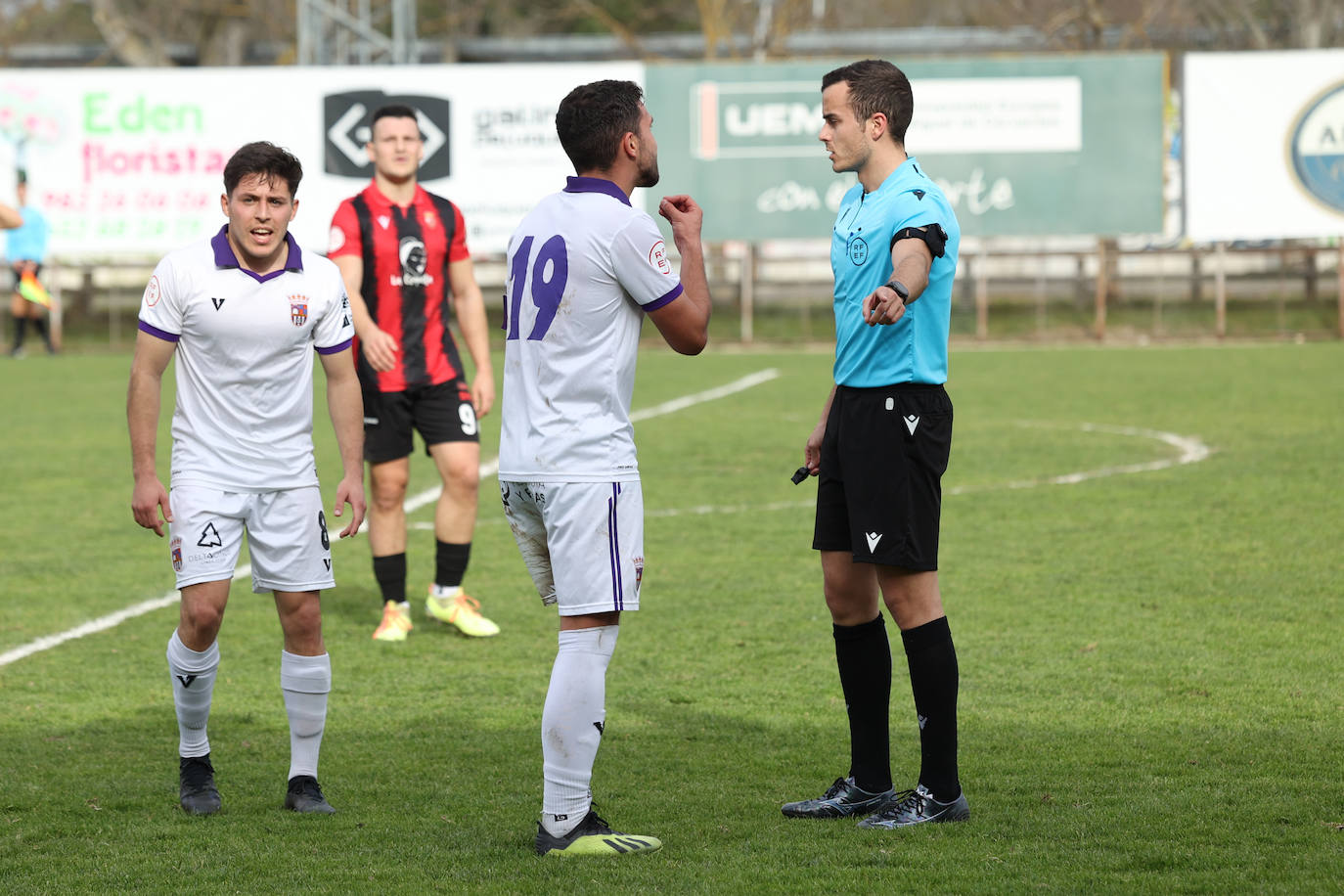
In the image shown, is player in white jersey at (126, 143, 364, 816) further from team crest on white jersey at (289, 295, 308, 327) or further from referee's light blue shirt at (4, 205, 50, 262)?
referee's light blue shirt at (4, 205, 50, 262)

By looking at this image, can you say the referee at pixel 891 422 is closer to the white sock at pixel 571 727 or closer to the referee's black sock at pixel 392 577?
the white sock at pixel 571 727

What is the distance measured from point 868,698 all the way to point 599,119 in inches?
69.6

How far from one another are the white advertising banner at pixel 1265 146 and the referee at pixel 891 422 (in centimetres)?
2201

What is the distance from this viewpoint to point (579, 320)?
4.04 metres

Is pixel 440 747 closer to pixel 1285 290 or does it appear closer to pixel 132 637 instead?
pixel 132 637

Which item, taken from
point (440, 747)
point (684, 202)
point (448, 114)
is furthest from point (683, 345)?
point (448, 114)

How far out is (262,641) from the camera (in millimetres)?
6875

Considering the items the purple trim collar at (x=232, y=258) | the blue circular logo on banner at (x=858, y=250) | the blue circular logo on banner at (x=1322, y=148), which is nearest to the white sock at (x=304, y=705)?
the purple trim collar at (x=232, y=258)

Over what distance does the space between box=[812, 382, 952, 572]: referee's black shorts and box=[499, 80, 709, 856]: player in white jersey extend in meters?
0.54

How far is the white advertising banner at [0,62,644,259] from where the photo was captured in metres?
25.2

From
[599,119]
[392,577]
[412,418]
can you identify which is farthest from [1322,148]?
[599,119]

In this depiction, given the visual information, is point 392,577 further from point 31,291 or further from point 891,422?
point 31,291

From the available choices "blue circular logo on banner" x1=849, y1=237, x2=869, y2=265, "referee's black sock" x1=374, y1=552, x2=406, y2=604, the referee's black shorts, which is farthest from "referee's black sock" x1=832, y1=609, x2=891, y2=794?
"referee's black sock" x1=374, y1=552, x2=406, y2=604

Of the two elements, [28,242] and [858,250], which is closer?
[858,250]
